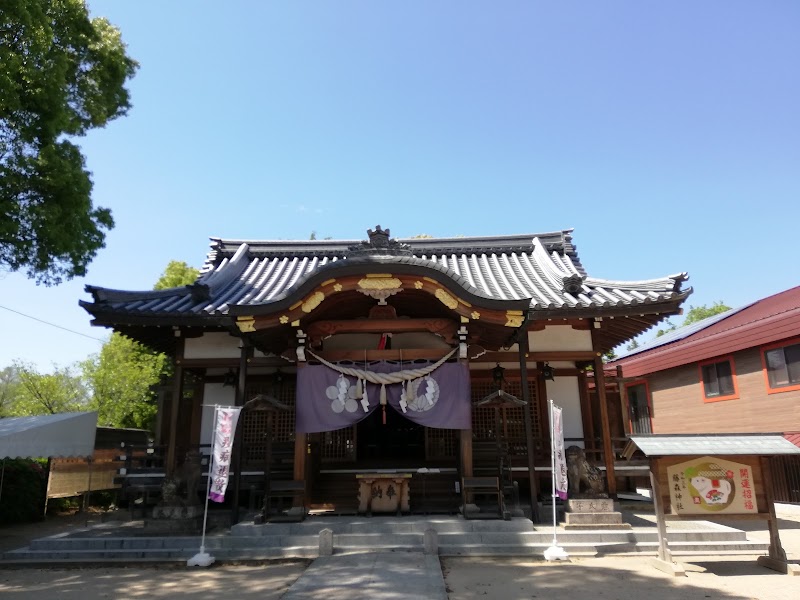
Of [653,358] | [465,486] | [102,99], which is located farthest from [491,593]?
[653,358]

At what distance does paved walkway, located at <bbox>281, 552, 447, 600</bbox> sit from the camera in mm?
6156

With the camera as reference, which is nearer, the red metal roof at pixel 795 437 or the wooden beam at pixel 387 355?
the wooden beam at pixel 387 355

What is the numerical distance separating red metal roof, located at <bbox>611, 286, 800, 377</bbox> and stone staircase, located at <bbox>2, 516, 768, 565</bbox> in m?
8.29

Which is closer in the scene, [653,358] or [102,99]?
[102,99]

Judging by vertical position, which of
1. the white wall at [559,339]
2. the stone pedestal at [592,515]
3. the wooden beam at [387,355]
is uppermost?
the white wall at [559,339]

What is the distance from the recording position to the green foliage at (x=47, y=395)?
22.9 metres

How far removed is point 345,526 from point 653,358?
656 inches

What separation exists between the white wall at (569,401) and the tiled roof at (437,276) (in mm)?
2484

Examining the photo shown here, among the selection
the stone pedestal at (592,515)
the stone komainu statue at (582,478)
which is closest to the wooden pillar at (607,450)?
the stone komainu statue at (582,478)

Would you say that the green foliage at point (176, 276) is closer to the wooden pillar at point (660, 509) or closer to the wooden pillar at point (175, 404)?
the wooden pillar at point (175, 404)

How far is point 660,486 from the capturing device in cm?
764

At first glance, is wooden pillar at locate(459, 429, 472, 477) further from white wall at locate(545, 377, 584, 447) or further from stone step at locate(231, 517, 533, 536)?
white wall at locate(545, 377, 584, 447)

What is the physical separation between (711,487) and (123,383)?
21.6 meters

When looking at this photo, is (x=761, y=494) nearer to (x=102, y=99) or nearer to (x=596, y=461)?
(x=596, y=461)
